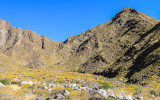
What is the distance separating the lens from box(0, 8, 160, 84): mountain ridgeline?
43.4m

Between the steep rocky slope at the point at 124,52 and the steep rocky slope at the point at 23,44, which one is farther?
the steep rocky slope at the point at 23,44

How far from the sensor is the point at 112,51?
6975cm

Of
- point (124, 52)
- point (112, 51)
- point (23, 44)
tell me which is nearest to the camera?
point (124, 52)

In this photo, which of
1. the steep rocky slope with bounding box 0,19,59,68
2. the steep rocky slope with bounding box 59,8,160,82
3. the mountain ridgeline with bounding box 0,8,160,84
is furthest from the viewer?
the steep rocky slope with bounding box 0,19,59,68

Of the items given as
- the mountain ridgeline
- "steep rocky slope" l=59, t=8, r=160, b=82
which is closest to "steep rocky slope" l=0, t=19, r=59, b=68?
the mountain ridgeline

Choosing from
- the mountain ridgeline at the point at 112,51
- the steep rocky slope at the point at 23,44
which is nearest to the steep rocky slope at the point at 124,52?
the mountain ridgeline at the point at 112,51

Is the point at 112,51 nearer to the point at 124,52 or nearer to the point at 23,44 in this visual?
the point at 124,52

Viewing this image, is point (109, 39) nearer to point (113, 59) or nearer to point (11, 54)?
point (113, 59)

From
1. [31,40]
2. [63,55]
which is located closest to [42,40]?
[31,40]

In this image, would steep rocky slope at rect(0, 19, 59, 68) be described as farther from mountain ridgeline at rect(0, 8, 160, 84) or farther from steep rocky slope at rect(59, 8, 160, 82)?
steep rocky slope at rect(59, 8, 160, 82)

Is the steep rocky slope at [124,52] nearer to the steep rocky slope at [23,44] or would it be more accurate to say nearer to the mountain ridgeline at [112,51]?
the mountain ridgeline at [112,51]

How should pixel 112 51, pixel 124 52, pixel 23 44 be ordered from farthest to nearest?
1. pixel 23 44
2. pixel 112 51
3. pixel 124 52

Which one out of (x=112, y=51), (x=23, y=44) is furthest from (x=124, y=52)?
(x=23, y=44)

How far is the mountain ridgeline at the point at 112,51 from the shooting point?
4339 centimetres
